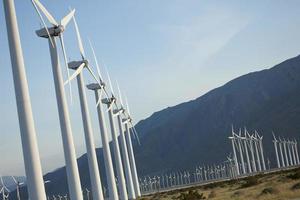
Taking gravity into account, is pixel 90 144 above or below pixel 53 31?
below

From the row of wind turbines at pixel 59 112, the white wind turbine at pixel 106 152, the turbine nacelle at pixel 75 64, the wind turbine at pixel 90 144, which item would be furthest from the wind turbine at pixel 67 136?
the white wind turbine at pixel 106 152

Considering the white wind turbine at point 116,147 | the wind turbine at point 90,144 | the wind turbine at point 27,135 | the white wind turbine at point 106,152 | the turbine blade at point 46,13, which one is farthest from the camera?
the white wind turbine at point 116,147


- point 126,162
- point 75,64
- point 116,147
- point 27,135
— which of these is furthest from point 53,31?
point 126,162

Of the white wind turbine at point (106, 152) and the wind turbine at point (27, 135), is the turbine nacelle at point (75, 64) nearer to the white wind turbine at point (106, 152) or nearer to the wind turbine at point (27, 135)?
the white wind turbine at point (106, 152)

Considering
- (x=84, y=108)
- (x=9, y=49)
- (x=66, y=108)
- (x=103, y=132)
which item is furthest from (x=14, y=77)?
(x=103, y=132)

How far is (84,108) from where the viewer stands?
183 ft

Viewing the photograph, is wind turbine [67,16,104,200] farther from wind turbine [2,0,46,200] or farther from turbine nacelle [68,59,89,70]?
wind turbine [2,0,46,200]

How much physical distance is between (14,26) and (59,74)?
13582mm

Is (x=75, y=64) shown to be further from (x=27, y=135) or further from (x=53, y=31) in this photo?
(x=27, y=135)

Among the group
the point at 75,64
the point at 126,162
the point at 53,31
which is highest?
the point at 53,31

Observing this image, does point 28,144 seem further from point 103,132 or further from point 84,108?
point 103,132

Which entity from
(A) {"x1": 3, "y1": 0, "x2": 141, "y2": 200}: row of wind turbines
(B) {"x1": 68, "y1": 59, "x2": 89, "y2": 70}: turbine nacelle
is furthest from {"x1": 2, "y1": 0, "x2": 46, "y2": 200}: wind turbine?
(B) {"x1": 68, "y1": 59, "x2": 89, "y2": 70}: turbine nacelle

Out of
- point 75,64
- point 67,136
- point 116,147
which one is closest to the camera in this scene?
point 67,136

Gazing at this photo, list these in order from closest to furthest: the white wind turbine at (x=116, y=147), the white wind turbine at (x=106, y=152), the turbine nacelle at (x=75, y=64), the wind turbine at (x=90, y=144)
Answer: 1. the wind turbine at (x=90, y=144)
2. the turbine nacelle at (x=75, y=64)
3. the white wind turbine at (x=106, y=152)
4. the white wind turbine at (x=116, y=147)
